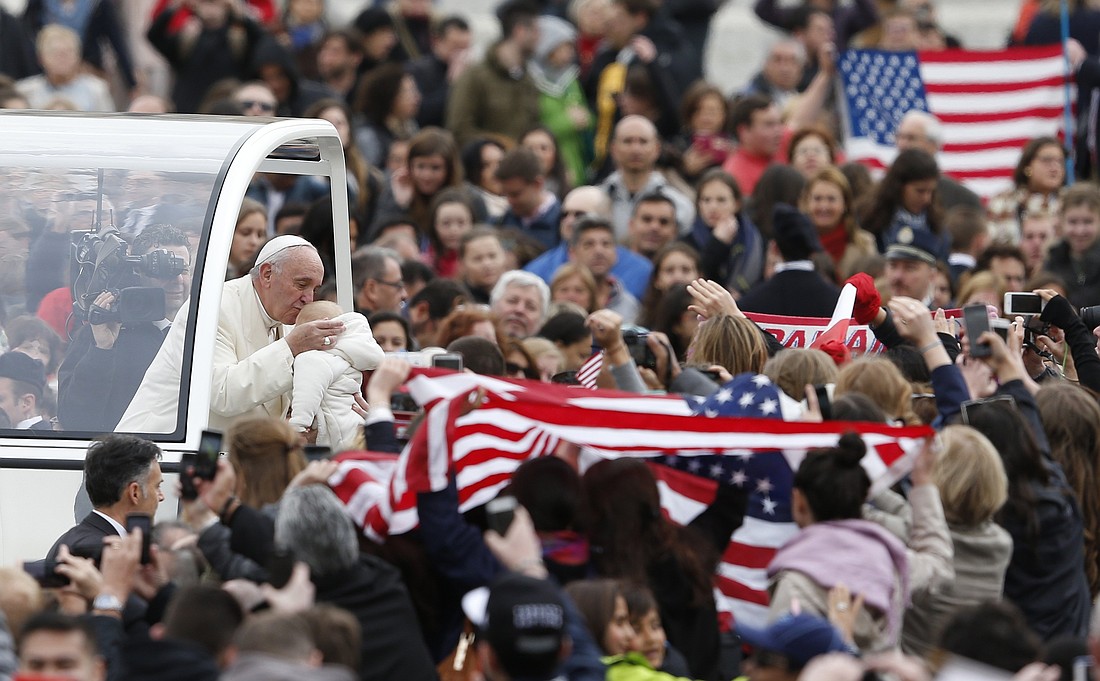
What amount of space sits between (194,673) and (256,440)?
1449 millimetres

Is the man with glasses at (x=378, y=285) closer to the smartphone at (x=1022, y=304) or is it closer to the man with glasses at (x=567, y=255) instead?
the man with glasses at (x=567, y=255)

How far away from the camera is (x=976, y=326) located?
7.54m

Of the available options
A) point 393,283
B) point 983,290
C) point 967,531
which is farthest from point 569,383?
point 983,290

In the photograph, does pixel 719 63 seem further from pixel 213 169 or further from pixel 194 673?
pixel 194 673

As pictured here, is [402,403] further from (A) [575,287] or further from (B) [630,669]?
(A) [575,287]

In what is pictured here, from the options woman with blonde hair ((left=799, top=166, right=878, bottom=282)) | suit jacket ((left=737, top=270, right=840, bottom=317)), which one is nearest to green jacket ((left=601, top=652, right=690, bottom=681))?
suit jacket ((left=737, top=270, right=840, bottom=317))

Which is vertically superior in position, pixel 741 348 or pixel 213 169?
pixel 213 169

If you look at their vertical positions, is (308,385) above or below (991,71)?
below

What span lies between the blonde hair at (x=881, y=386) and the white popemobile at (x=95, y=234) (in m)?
2.59

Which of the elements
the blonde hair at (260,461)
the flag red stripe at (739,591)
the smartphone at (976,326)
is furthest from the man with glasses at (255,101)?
the flag red stripe at (739,591)

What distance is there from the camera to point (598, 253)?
42.1ft

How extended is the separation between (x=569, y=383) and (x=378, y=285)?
215 cm

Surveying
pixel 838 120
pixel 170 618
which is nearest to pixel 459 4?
pixel 838 120

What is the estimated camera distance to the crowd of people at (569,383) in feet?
19.8
